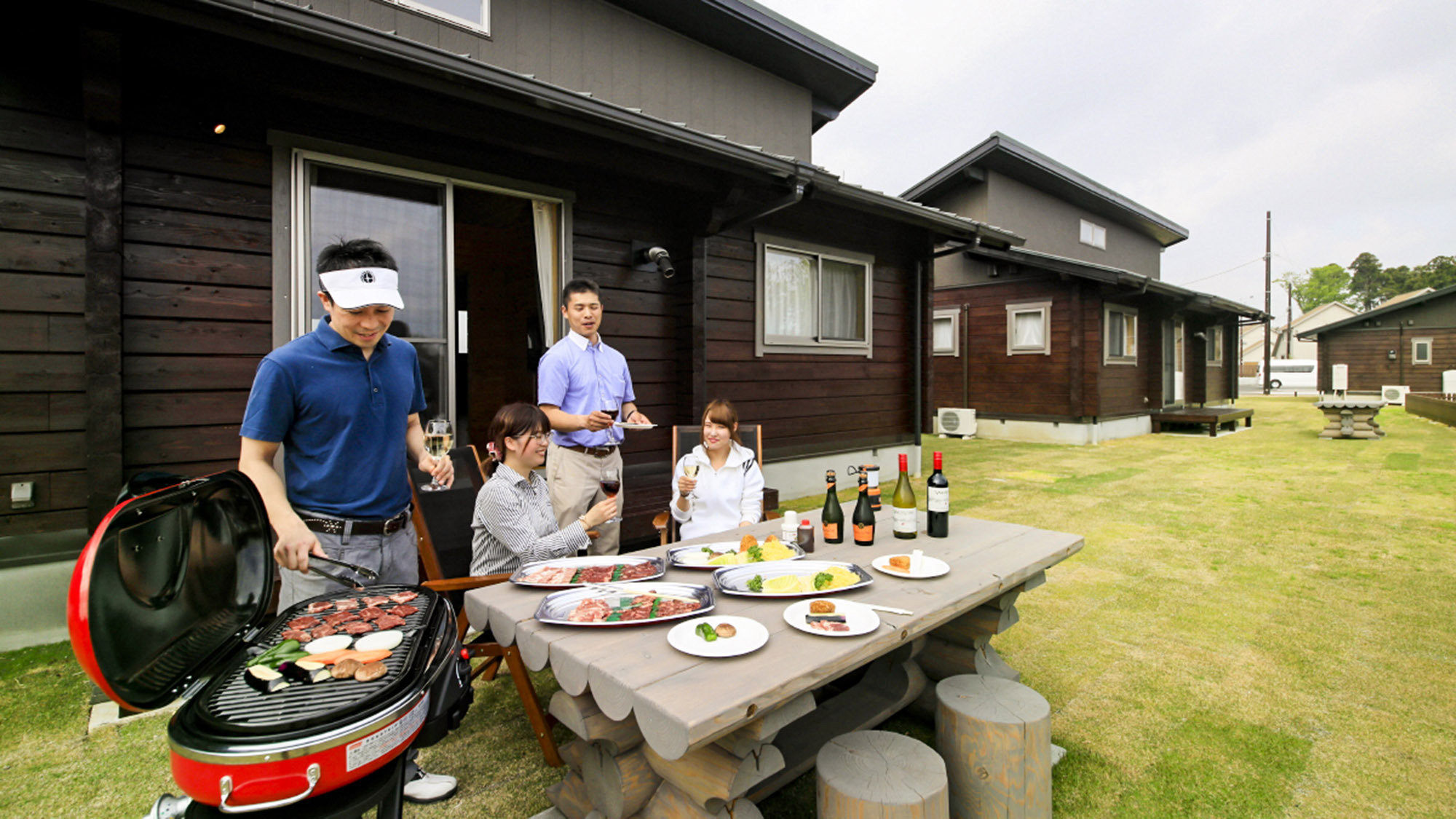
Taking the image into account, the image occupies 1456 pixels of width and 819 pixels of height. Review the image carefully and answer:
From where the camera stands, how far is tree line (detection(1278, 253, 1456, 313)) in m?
45.2

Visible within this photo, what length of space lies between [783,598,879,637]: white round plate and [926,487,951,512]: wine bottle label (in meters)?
0.85

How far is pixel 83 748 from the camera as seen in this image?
2094 mm

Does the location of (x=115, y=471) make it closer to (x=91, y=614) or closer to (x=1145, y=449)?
(x=91, y=614)

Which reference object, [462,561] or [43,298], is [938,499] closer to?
[462,561]

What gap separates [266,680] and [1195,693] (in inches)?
123

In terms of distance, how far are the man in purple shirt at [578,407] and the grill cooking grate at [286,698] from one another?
191 centimetres

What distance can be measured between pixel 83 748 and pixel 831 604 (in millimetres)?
2682

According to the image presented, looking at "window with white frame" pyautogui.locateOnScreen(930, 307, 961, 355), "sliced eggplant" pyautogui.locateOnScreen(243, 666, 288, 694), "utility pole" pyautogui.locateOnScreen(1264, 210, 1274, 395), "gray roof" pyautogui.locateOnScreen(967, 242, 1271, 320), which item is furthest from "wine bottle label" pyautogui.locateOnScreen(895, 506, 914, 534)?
"utility pole" pyautogui.locateOnScreen(1264, 210, 1274, 395)

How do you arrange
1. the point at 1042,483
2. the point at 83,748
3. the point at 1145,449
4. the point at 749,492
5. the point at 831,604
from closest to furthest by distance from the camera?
the point at 831,604
the point at 83,748
the point at 749,492
the point at 1042,483
the point at 1145,449

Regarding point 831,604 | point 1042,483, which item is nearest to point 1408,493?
point 1042,483

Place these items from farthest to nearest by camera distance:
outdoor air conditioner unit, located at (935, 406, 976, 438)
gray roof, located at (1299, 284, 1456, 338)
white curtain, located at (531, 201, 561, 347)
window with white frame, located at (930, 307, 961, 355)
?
gray roof, located at (1299, 284, 1456, 338)
window with white frame, located at (930, 307, 961, 355)
outdoor air conditioner unit, located at (935, 406, 976, 438)
white curtain, located at (531, 201, 561, 347)

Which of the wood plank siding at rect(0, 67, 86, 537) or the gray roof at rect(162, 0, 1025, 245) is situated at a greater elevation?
the gray roof at rect(162, 0, 1025, 245)

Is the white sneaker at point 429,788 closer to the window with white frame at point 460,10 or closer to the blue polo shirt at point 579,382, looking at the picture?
the blue polo shirt at point 579,382

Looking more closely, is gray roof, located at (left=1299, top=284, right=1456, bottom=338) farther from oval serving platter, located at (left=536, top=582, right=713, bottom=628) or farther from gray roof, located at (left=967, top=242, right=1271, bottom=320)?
oval serving platter, located at (left=536, top=582, right=713, bottom=628)
